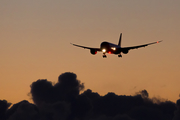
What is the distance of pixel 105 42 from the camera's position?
5487 inches

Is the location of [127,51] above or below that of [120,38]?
below

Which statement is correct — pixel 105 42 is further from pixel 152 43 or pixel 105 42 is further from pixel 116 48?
pixel 152 43

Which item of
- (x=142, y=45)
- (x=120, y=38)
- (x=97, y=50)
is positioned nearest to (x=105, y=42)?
(x=97, y=50)

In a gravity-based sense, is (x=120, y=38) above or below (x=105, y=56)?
above

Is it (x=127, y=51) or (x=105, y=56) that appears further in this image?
(x=127, y=51)

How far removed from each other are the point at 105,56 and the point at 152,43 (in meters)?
18.3

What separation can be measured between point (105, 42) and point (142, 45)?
15.1 m

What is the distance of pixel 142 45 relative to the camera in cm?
14238

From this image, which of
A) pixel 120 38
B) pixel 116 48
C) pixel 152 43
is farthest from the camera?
pixel 120 38

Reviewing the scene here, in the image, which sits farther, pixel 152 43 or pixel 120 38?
pixel 120 38

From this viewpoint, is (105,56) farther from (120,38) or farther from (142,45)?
(120,38)

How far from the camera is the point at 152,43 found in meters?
135

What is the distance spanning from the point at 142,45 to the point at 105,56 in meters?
16.7

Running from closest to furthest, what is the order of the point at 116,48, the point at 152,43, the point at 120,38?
the point at 152,43 → the point at 116,48 → the point at 120,38
